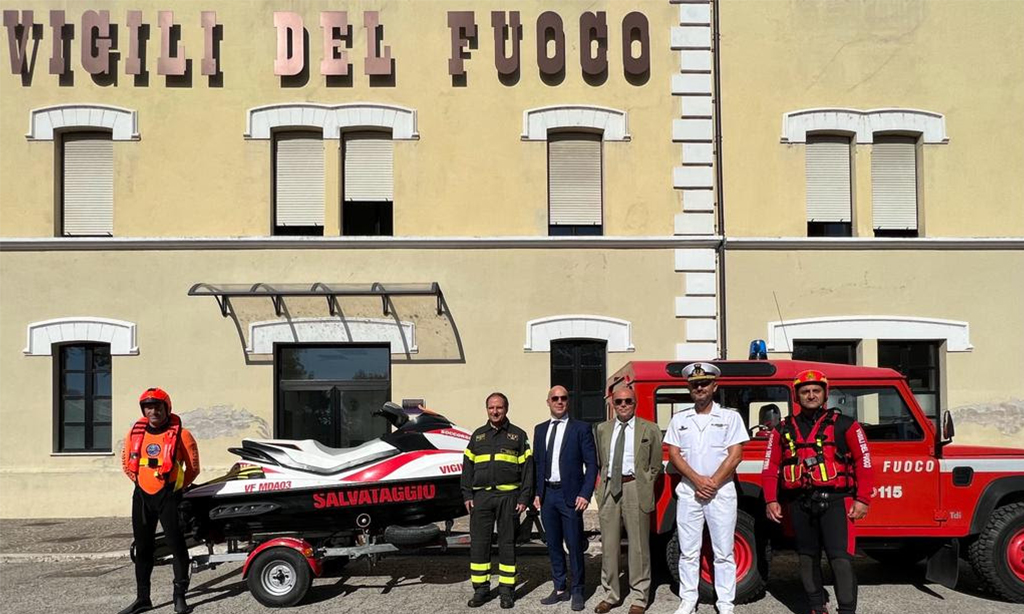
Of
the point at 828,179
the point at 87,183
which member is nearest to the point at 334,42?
the point at 87,183

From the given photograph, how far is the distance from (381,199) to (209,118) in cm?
262

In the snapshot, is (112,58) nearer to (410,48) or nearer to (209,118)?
(209,118)

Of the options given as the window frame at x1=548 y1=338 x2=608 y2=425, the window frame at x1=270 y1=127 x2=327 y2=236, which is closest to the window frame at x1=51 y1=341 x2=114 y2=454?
the window frame at x1=270 y1=127 x2=327 y2=236

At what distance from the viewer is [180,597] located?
267 inches

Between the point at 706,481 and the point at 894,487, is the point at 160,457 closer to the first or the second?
the point at 706,481

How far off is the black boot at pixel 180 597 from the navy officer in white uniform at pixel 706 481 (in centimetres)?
393

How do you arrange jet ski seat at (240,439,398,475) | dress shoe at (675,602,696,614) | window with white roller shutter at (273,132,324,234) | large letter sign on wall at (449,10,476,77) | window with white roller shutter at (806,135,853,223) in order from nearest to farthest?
dress shoe at (675,602,696,614), jet ski seat at (240,439,398,475), large letter sign on wall at (449,10,476,77), window with white roller shutter at (273,132,324,234), window with white roller shutter at (806,135,853,223)

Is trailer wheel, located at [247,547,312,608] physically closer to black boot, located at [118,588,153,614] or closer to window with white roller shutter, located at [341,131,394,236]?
black boot, located at [118,588,153,614]

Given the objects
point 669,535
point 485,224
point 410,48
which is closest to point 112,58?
point 410,48

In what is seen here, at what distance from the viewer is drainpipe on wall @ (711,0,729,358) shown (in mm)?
11641

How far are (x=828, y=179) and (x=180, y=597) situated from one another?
989cm

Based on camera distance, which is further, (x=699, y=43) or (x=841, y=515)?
(x=699, y=43)

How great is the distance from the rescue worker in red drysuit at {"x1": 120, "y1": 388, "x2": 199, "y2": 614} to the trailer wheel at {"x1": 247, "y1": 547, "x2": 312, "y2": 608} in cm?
57

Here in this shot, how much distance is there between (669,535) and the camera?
7012 millimetres
